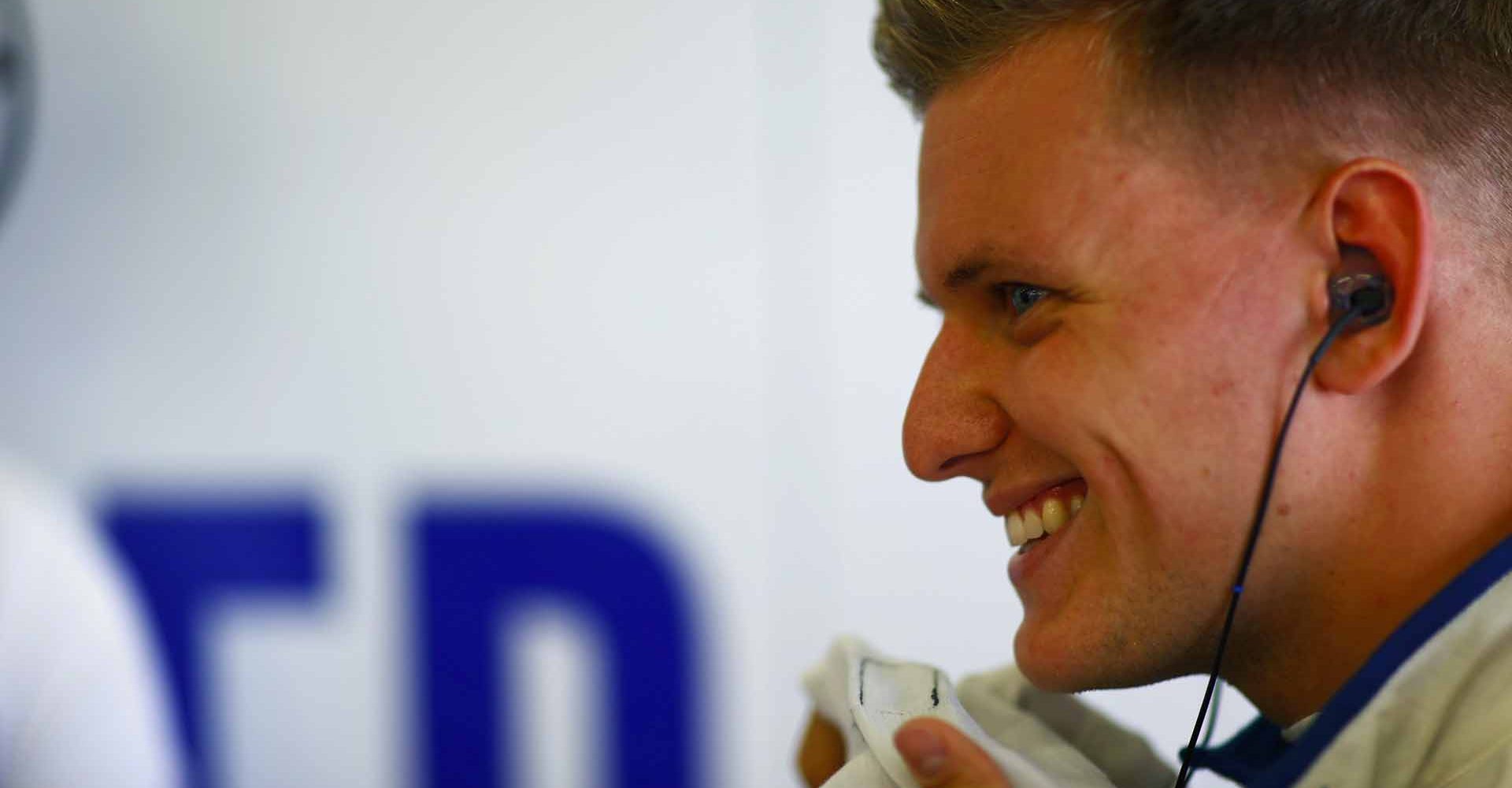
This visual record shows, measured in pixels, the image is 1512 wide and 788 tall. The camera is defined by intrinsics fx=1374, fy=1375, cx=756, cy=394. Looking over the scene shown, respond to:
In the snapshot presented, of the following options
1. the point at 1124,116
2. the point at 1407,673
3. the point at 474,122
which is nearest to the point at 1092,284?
the point at 1124,116

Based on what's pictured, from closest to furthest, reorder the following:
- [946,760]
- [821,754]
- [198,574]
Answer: [946,760] → [821,754] → [198,574]

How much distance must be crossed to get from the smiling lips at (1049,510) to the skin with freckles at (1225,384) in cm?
1

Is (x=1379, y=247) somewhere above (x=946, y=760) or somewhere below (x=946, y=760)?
above

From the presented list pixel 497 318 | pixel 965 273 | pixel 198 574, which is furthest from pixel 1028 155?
pixel 198 574

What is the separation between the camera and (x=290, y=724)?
1.77m

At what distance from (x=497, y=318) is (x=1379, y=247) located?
1.31 meters

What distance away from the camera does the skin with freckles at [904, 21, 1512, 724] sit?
64 centimetres

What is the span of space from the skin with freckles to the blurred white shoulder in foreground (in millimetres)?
984

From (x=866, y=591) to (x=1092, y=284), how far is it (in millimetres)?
1163

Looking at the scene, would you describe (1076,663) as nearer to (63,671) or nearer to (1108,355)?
(1108,355)

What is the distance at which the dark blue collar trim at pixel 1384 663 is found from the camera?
62cm

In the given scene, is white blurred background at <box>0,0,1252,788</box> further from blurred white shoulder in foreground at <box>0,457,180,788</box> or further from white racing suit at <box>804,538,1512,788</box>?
white racing suit at <box>804,538,1512,788</box>

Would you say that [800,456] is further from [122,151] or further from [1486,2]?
[1486,2]

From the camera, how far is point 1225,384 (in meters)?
0.64
